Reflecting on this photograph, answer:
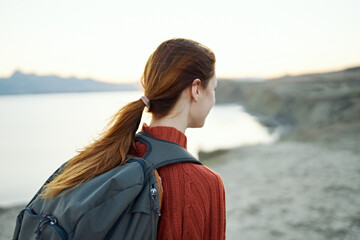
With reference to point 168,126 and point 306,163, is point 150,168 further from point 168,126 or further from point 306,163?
point 306,163

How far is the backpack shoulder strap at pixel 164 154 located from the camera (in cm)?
111

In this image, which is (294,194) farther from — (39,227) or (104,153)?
(39,227)

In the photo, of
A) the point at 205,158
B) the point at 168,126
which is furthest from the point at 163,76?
the point at 205,158

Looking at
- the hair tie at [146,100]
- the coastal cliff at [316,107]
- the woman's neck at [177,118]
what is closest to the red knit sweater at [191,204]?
the woman's neck at [177,118]

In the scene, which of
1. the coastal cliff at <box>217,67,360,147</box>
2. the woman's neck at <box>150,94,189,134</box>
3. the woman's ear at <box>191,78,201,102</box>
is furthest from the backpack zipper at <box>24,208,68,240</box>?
the coastal cliff at <box>217,67,360,147</box>

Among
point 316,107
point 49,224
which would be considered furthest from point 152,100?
point 316,107

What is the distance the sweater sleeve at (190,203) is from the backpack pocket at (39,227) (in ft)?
1.18

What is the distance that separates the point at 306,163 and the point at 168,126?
934cm

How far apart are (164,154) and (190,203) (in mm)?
210

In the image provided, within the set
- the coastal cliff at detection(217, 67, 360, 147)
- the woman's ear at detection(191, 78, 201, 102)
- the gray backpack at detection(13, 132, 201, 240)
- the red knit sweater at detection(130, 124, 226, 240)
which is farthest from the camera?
the coastal cliff at detection(217, 67, 360, 147)

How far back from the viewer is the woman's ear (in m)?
1.23

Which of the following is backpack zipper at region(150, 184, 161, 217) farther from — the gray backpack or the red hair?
the red hair

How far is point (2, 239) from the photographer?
5.50 meters

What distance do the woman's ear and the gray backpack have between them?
0.99ft
